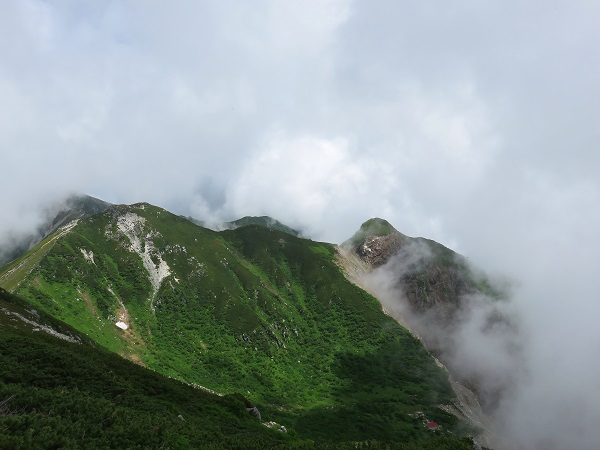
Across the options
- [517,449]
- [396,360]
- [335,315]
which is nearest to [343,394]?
[396,360]

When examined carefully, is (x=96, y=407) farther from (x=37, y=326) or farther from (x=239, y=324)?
(x=239, y=324)

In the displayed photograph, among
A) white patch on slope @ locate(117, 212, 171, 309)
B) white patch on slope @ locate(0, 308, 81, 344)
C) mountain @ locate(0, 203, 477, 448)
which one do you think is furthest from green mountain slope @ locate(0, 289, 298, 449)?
white patch on slope @ locate(117, 212, 171, 309)

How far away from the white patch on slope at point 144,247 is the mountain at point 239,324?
453 mm

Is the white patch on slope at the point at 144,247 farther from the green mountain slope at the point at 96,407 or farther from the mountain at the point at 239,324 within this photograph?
the green mountain slope at the point at 96,407

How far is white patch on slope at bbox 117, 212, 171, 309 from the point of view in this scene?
126 meters

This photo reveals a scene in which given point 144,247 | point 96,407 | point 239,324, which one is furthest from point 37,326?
point 144,247

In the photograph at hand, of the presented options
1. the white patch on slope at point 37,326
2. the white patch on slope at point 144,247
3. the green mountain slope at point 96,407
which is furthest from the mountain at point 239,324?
the green mountain slope at point 96,407

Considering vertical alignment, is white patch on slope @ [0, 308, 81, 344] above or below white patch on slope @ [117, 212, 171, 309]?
below

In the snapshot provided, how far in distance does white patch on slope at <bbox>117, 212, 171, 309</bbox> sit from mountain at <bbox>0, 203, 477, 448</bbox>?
45 cm

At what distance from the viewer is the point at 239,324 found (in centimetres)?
11719

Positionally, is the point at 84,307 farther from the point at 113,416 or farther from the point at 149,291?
the point at 113,416

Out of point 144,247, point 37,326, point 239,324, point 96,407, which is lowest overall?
point 37,326

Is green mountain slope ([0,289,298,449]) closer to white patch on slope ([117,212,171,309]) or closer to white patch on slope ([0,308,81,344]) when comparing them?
white patch on slope ([0,308,81,344])

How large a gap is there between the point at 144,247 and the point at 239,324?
48603mm
